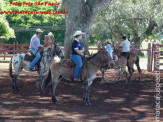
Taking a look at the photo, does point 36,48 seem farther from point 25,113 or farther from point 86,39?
point 25,113

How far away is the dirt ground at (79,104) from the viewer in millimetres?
8008

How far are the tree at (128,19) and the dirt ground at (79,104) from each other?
17.5m

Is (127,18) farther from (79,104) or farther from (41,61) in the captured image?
(79,104)

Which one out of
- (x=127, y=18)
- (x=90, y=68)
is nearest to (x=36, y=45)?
(x=90, y=68)

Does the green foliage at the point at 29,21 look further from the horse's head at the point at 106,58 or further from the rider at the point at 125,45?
the horse's head at the point at 106,58

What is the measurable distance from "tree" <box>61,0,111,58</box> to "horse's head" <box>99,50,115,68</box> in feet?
14.2

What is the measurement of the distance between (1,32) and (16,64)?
13.7 meters

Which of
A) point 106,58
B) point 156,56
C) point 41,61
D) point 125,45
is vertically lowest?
point 156,56

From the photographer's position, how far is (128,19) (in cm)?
3431

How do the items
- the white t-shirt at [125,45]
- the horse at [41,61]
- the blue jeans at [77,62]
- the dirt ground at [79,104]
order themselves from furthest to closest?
the white t-shirt at [125,45]
the horse at [41,61]
the blue jeans at [77,62]
the dirt ground at [79,104]

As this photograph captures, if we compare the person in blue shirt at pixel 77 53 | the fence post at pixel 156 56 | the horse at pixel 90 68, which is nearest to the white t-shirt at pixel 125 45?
the fence post at pixel 156 56

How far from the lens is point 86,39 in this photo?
1400cm

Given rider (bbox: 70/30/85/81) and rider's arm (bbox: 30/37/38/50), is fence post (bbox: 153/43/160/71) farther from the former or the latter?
rider (bbox: 70/30/85/81)

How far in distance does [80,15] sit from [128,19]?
2153 centimetres
